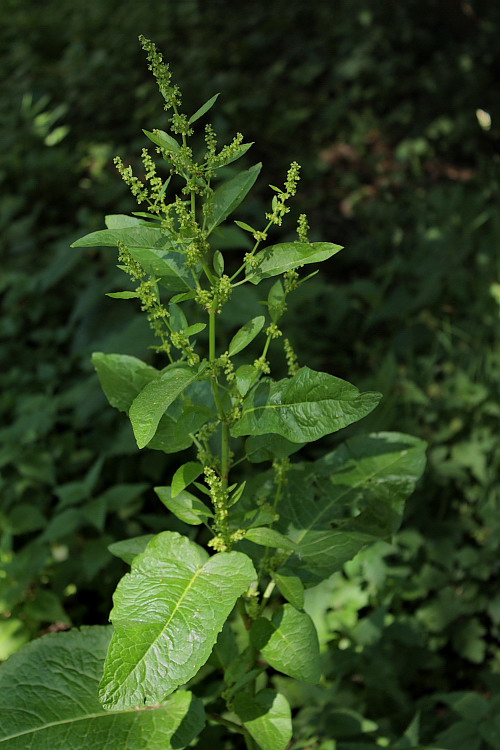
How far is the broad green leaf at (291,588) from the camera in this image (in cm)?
124

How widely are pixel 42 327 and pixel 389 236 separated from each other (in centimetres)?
208

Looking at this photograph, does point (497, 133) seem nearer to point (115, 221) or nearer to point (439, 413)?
point (439, 413)

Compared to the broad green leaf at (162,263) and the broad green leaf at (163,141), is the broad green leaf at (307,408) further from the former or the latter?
the broad green leaf at (163,141)

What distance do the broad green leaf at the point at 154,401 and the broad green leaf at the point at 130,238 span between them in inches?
8.2

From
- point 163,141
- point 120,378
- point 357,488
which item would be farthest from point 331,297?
point 163,141

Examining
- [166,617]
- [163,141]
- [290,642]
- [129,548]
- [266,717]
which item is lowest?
[266,717]

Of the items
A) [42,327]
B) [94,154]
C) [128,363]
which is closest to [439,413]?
[128,363]

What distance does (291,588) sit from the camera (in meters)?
1.25

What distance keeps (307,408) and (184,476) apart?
0.24 m

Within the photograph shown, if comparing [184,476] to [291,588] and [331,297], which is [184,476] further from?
[331,297]

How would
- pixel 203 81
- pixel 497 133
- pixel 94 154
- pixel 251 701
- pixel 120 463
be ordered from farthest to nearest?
pixel 203 81, pixel 94 154, pixel 497 133, pixel 120 463, pixel 251 701

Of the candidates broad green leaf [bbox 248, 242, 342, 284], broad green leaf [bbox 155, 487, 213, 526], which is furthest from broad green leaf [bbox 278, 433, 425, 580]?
broad green leaf [bbox 248, 242, 342, 284]

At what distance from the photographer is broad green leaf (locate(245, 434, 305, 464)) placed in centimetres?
125

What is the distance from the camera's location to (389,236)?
426cm
